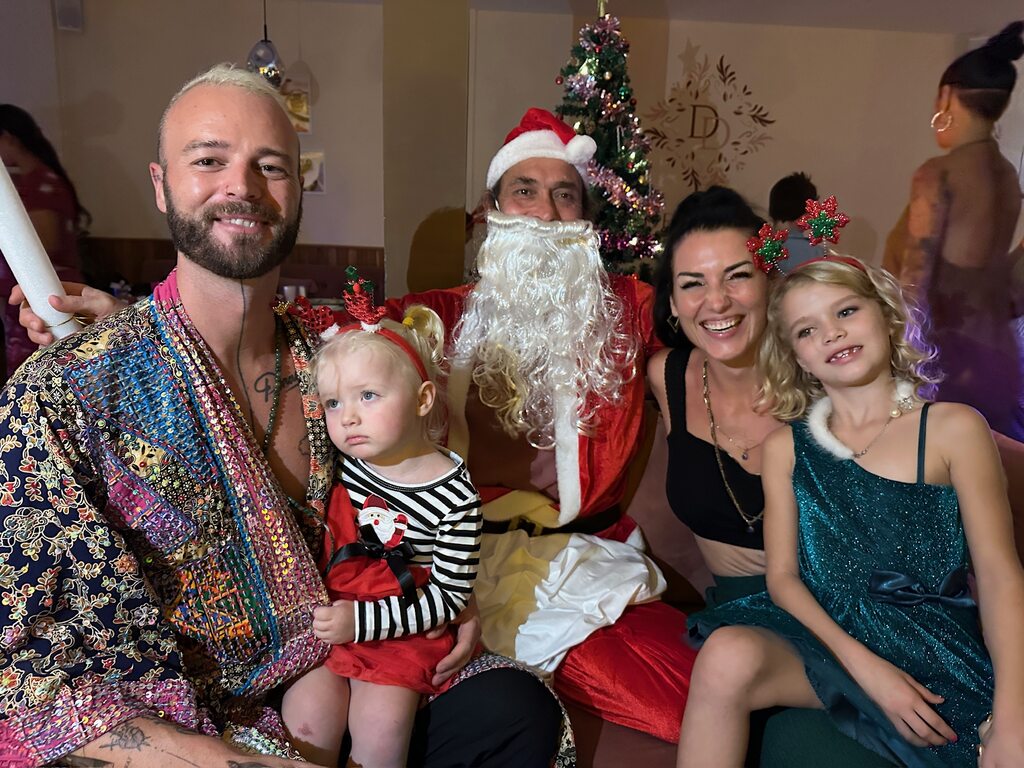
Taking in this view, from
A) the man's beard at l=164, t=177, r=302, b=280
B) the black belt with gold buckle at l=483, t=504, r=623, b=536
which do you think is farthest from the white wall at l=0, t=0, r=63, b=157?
the black belt with gold buckle at l=483, t=504, r=623, b=536

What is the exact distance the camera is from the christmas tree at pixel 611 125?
4301 mm

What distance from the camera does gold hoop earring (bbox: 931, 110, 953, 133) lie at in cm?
509

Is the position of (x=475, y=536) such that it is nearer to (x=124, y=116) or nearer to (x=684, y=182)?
(x=684, y=182)

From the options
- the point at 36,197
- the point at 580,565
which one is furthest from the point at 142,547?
the point at 36,197

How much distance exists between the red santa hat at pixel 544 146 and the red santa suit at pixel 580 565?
1.55ft

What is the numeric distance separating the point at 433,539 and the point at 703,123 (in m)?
5.45

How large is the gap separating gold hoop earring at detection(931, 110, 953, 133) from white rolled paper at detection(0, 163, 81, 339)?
547 centimetres

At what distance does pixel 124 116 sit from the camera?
19.6 ft

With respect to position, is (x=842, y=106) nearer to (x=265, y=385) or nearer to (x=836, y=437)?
(x=836, y=437)

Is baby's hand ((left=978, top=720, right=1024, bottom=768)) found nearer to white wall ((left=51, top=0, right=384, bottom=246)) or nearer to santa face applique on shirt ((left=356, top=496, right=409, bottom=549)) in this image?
santa face applique on shirt ((left=356, top=496, right=409, bottom=549))

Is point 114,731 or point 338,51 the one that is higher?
point 338,51

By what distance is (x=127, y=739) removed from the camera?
132 cm

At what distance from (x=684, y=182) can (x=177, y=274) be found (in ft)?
17.4

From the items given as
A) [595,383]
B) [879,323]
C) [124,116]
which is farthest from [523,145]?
[124,116]
